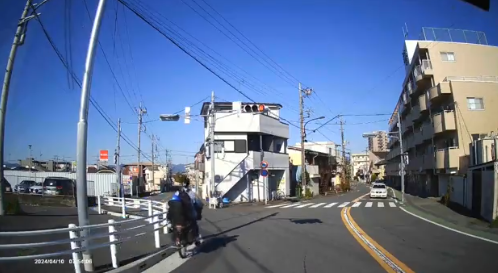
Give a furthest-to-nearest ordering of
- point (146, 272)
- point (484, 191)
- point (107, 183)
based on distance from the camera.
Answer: point (107, 183)
point (484, 191)
point (146, 272)

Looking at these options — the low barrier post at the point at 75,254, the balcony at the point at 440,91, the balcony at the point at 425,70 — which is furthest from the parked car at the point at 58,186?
the balcony at the point at 425,70

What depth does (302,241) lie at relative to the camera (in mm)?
9742

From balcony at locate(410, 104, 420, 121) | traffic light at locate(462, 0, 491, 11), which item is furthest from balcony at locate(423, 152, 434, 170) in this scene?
traffic light at locate(462, 0, 491, 11)

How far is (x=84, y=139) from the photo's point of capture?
21.1 ft

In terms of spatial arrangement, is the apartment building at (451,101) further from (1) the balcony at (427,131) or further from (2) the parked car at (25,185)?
(2) the parked car at (25,185)

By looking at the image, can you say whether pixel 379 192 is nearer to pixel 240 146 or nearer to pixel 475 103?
pixel 475 103

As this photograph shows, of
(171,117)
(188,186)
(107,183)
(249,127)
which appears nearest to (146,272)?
(188,186)

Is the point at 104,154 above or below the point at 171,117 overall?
below

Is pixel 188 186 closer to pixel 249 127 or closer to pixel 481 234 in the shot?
pixel 481 234

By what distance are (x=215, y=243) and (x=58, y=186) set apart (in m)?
21.4

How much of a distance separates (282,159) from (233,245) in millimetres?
26746

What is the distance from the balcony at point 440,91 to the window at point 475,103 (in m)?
1.74

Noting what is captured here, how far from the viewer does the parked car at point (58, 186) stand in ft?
82.8

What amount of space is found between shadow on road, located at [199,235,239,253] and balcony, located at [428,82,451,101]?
2537 cm
